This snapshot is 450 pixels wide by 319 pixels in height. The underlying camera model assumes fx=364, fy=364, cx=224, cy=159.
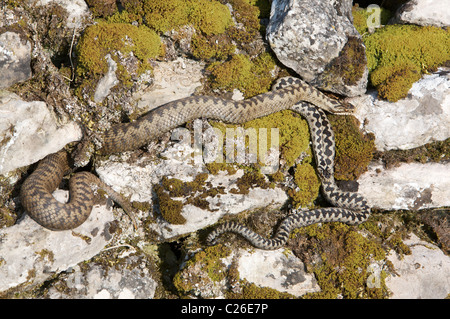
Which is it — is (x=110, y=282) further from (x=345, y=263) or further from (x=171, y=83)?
(x=345, y=263)

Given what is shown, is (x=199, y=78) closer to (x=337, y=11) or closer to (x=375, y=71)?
(x=337, y=11)

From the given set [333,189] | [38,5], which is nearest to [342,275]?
[333,189]

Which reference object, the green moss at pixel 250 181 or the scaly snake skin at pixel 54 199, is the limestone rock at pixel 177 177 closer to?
the green moss at pixel 250 181

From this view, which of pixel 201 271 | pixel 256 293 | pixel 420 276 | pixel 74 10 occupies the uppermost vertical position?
pixel 74 10

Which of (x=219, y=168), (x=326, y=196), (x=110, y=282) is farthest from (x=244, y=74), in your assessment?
(x=110, y=282)

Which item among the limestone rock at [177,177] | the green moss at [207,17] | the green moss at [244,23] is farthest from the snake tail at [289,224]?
the green moss at [207,17]
